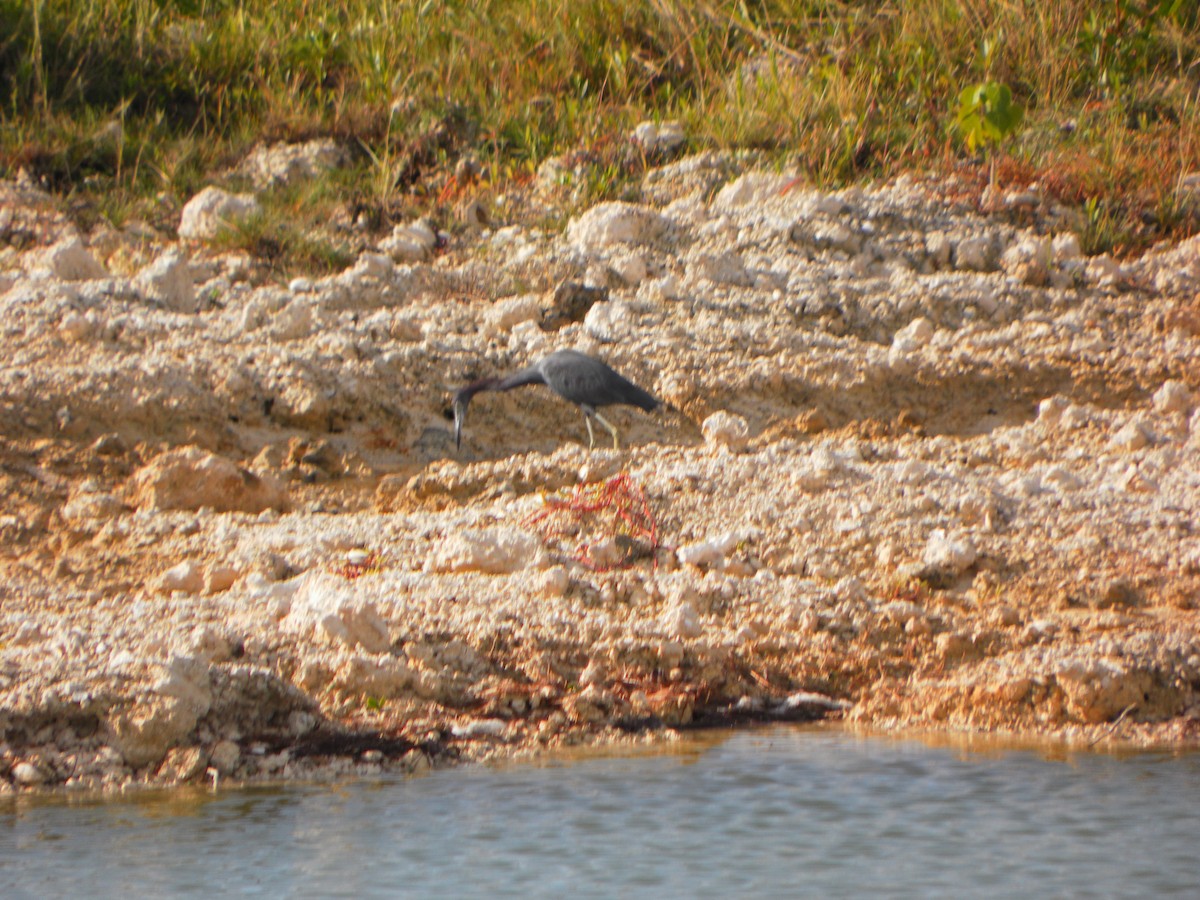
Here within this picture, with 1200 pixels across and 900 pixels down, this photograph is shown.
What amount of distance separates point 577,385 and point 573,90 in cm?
314

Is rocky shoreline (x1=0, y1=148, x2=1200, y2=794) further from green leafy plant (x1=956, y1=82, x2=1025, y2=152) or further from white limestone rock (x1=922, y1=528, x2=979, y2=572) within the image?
green leafy plant (x1=956, y1=82, x2=1025, y2=152)

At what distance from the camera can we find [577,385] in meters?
6.04

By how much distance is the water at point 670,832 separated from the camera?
319 centimetres

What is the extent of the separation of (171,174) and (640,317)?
2.77 m

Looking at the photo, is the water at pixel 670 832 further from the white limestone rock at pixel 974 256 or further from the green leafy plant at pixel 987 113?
the green leafy plant at pixel 987 113

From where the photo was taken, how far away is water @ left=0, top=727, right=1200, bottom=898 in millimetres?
3186

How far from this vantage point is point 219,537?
16.9 feet

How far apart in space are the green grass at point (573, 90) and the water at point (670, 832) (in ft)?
14.4

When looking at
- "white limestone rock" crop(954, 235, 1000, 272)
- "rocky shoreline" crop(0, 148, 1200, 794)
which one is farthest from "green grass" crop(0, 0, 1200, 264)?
"white limestone rock" crop(954, 235, 1000, 272)

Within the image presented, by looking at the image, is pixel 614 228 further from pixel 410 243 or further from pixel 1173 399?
pixel 1173 399

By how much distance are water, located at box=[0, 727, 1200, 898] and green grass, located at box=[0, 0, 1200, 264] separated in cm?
438

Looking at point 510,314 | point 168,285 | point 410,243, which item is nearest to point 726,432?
point 510,314

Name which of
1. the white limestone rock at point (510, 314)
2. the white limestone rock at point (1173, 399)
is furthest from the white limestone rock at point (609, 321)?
the white limestone rock at point (1173, 399)

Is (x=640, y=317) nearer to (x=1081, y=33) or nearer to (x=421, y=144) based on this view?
(x=421, y=144)
